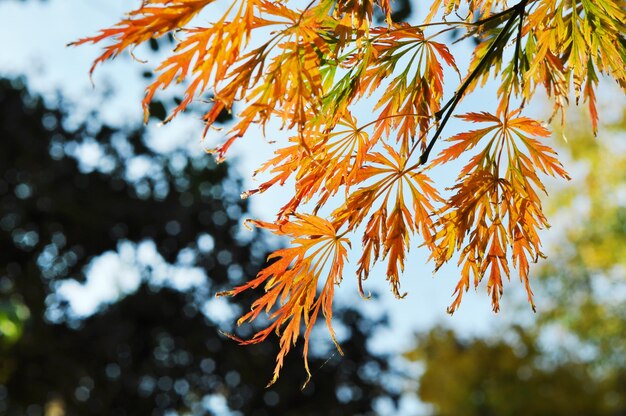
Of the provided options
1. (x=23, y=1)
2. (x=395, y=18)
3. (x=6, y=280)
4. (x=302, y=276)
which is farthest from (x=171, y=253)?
(x=302, y=276)

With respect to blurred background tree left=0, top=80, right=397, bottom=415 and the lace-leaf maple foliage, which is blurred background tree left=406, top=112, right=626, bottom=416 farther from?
the lace-leaf maple foliage

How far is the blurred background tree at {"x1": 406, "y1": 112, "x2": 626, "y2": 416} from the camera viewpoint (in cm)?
2020

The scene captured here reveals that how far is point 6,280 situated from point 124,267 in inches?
98.2

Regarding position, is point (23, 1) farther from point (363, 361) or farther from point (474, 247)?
point (363, 361)

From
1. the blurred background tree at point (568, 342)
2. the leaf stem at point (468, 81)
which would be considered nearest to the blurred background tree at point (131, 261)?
the blurred background tree at point (568, 342)

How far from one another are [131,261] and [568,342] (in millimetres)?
14126

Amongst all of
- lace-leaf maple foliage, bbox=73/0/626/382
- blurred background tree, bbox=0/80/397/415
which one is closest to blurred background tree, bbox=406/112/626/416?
blurred background tree, bbox=0/80/397/415

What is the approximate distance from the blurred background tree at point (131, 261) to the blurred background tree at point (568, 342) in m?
6.85

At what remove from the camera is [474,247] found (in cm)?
169

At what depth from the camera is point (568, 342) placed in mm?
23750

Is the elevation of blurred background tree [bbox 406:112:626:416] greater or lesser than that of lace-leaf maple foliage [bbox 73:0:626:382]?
greater

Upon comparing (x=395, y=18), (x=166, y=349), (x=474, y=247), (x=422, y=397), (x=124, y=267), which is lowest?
(x=474, y=247)

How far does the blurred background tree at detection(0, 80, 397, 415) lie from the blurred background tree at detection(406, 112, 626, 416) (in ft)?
22.5

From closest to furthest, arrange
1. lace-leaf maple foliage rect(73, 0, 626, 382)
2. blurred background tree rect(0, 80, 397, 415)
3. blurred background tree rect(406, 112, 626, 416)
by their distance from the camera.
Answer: lace-leaf maple foliage rect(73, 0, 626, 382), blurred background tree rect(0, 80, 397, 415), blurred background tree rect(406, 112, 626, 416)
